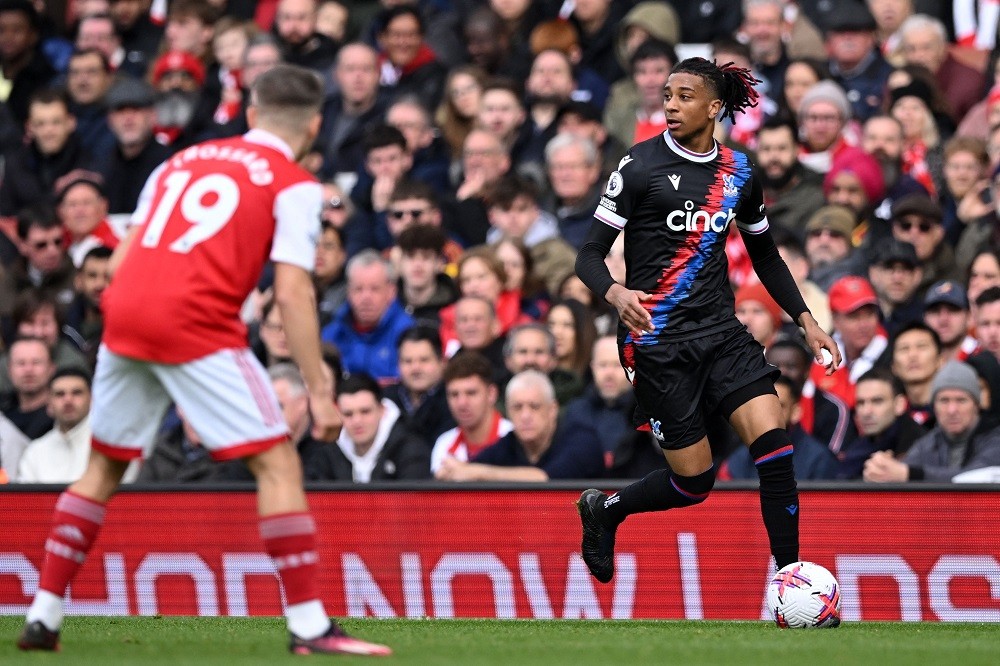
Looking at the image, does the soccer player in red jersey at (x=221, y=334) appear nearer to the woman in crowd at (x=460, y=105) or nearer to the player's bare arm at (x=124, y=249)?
the player's bare arm at (x=124, y=249)

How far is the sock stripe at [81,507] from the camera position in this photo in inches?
266

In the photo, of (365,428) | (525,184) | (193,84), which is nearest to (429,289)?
(525,184)

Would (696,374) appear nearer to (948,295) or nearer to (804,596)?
(804,596)

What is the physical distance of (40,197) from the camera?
A: 15.4 meters

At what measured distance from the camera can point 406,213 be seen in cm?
1359

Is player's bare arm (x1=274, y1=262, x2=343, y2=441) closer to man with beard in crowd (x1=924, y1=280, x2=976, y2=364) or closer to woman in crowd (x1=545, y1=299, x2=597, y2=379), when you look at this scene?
woman in crowd (x1=545, y1=299, x2=597, y2=379)

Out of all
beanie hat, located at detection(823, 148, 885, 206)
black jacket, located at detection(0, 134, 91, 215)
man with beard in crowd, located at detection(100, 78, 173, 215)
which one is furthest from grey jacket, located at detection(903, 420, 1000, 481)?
black jacket, located at detection(0, 134, 91, 215)

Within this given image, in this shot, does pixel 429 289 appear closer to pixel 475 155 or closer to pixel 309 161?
pixel 475 155

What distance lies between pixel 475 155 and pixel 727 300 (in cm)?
595

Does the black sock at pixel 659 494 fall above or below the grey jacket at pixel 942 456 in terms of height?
above

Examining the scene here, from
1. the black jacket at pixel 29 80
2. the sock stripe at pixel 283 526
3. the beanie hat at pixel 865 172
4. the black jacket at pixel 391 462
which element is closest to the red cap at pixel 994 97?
the beanie hat at pixel 865 172

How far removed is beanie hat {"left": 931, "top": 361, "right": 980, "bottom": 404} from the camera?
1020cm

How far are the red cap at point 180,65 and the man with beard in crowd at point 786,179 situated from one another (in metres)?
5.88

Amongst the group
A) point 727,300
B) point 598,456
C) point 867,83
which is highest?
point 867,83
